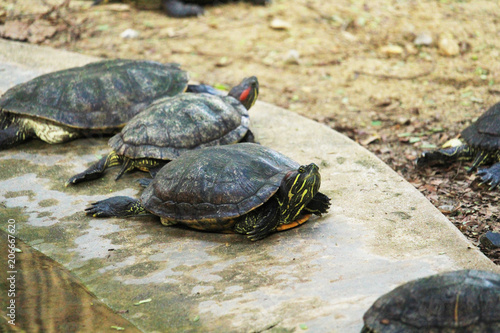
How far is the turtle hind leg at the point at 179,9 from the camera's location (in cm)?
1136

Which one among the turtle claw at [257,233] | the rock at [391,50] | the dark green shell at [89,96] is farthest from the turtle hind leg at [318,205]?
the rock at [391,50]

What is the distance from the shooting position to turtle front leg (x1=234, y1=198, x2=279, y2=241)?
172 inches

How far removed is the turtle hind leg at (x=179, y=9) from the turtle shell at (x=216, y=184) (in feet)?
24.2

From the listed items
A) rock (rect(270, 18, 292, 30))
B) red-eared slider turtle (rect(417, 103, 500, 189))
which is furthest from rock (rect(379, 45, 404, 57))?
red-eared slider turtle (rect(417, 103, 500, 189))

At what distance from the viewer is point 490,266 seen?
373 centimetres

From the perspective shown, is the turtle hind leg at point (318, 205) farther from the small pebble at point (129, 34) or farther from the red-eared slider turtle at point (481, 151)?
the small pebble at point (129, 34)

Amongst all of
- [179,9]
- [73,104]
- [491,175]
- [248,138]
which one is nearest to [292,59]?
[179,9]

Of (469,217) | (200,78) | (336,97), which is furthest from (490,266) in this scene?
(200,78)

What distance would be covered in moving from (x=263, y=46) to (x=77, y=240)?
6.60 metres

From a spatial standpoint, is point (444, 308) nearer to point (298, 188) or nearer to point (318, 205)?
point (298, 188)

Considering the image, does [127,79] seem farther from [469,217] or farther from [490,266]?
[490,266]

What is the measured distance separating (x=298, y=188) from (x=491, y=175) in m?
2.53

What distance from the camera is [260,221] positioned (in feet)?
14.3

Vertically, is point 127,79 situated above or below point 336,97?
above
